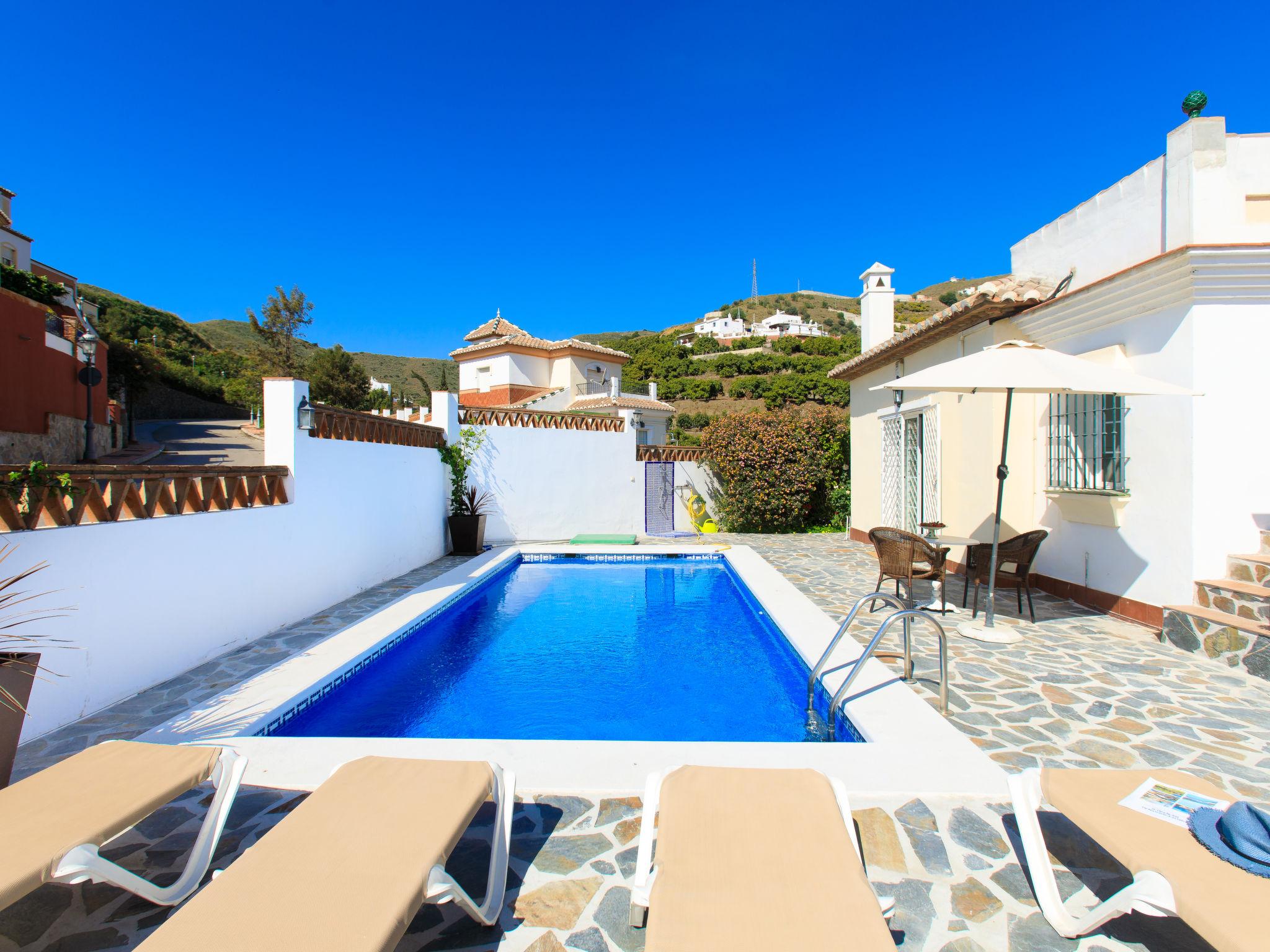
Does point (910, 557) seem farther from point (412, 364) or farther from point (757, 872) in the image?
point (412, 364)

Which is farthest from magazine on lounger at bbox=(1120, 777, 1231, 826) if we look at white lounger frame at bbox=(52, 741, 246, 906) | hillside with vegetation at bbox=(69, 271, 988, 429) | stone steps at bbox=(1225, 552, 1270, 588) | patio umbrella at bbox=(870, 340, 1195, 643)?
hillside with vegetation at bbox=(69, 271, 988, 429)

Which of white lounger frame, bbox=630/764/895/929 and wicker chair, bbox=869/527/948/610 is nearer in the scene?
white lounger frame, bbox=630/764/895/929

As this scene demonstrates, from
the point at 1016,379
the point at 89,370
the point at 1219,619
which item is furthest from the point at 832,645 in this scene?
the point at 89,370

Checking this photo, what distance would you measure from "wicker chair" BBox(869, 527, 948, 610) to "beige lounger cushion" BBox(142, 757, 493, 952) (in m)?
5.63

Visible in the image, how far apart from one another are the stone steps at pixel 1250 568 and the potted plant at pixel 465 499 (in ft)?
36.7

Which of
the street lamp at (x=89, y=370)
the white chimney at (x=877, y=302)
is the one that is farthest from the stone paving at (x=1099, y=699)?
the street lamp at (x=89, y=370)

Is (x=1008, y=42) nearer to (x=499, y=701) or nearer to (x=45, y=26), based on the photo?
(x=499, y=701)

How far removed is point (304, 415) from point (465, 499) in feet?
19.6

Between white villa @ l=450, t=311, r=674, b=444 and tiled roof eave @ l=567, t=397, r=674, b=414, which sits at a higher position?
white villa @ l=450, t=311, r=674, b=444

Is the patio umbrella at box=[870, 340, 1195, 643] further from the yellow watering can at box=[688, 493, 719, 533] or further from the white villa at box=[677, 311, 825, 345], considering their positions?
Answer: the white villa at box=[677, 311, 825, 345]

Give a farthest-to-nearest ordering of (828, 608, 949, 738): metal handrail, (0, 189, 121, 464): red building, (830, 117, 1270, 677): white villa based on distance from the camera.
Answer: (0, 189, 121, 464): red building
(830, 117, 1270, 677): white villa
(828, 608, 949, 738): metal handrail

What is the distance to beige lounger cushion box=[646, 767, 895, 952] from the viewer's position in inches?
72.8

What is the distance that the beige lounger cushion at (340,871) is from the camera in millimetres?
1823

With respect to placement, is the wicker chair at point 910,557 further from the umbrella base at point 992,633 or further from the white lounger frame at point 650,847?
the white lounger frame at point 650,847
